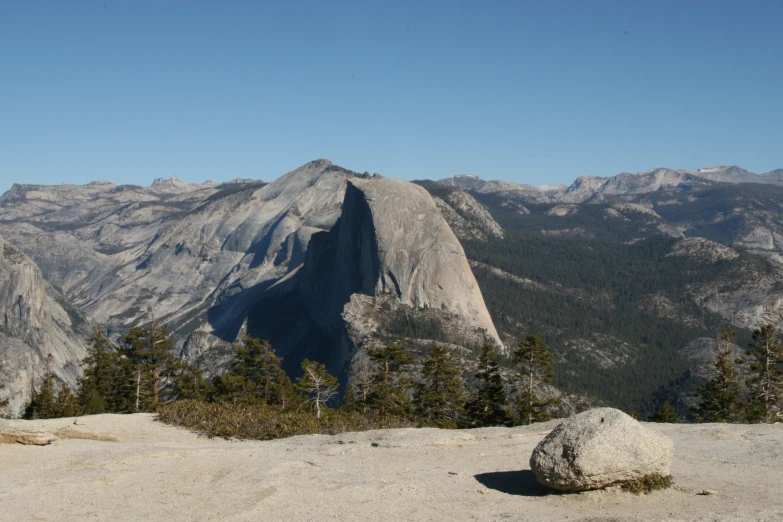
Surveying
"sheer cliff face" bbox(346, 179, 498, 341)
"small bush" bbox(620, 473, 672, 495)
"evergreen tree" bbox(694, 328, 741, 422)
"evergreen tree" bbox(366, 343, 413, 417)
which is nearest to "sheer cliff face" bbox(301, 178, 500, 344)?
"sheer cliff face" bbox(346, 179, 498, 341)

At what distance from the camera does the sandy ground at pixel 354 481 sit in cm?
1988

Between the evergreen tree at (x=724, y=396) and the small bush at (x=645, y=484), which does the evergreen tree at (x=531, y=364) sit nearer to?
the evergreen tree at (x=724, y=396)

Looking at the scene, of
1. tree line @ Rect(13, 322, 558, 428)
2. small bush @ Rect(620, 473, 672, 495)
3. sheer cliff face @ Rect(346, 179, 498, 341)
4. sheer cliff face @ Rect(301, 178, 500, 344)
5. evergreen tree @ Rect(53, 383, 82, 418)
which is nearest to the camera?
small bush @ Rect(620, 473, 672, 495)

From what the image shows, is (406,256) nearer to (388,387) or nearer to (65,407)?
(388,387)

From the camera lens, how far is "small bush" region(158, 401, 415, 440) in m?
32.6

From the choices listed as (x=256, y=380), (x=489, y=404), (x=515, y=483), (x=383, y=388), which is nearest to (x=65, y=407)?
(x=256, y=380)

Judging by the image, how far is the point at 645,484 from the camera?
2112 cm

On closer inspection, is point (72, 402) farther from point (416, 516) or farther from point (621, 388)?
point (621, 388)

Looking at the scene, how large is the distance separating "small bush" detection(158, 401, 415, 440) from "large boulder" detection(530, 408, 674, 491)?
47.5ft

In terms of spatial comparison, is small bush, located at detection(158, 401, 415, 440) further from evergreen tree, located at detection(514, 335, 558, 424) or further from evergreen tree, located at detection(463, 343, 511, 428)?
evergreen tree, located at detection(463, 343, 511, 428)

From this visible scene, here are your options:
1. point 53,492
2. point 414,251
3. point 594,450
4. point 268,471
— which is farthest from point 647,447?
point 414,251

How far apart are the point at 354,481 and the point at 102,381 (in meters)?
47.2

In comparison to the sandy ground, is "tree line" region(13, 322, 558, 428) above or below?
above

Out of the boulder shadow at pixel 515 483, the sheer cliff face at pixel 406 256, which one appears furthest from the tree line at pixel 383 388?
the sheer cliff face at pixel 406 256
